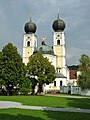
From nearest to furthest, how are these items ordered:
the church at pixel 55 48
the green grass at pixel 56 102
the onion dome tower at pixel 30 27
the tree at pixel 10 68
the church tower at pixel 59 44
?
the green grass at pixel 56 102, the tree at pixel 10 68, the church at pixel 55 48, the church tower at pixel 59 44, the onion dome tower at pixel 30 27

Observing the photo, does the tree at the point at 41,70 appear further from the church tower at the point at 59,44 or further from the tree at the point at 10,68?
the church tower at the point at 59,44

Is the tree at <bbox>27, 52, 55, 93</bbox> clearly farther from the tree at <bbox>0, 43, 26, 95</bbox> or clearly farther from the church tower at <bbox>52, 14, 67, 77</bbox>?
the church tower at <bbox>52, 14, 67, 77</bbox>

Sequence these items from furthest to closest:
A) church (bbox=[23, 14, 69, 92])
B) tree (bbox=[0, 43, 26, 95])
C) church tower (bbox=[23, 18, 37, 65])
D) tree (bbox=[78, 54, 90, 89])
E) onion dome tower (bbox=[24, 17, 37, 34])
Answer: onion dome tower (bbox=[24, 17, 37, 34]), church tower (bbox=[23, 18, 37, 65]), church (bbox=[23, 14, 69, 92]), tree (bbox=[78, 54, 90, 89]), tree (bbox=[0, 43, 26, 95])

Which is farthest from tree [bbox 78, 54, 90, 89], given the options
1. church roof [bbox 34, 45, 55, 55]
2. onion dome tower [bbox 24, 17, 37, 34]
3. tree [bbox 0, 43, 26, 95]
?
onion dome tower [bbox 24, 17, 37, 34]

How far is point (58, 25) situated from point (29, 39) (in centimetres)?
1092

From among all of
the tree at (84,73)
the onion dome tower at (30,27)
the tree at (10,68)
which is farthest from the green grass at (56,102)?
the onion dome tower at (30,27)

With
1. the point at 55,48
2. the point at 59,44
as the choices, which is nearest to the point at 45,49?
the point at 55,48

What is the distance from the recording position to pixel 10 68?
49.9 meters

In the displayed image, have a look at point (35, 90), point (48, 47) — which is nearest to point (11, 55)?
point (35, 90)

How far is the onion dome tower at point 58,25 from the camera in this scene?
271 ft

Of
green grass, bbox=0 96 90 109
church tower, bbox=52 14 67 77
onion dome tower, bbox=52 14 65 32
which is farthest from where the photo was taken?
onion dome tower, bbox=52 14 65 32

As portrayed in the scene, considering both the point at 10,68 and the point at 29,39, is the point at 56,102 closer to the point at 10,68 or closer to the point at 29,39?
the point at 10,68

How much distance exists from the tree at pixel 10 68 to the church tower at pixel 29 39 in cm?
3101

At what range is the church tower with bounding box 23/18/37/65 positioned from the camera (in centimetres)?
8369
